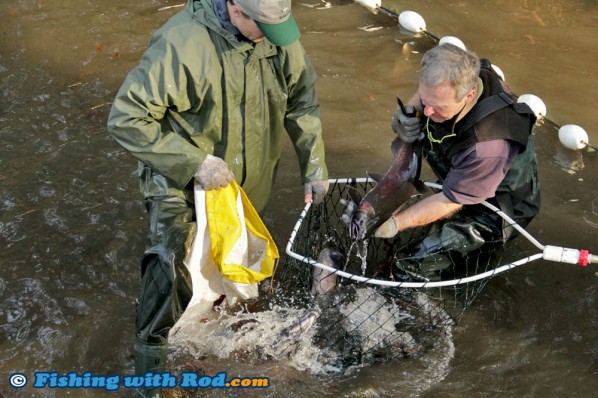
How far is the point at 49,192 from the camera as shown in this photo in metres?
5.55

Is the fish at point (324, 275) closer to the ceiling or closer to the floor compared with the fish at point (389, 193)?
closer to the floor

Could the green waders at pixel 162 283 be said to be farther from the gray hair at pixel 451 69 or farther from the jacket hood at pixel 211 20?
the gray hair at pixel 451 69

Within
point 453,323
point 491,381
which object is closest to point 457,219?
point 453,323

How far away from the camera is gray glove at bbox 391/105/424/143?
175 inches

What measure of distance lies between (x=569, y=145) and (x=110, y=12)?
4936 mm

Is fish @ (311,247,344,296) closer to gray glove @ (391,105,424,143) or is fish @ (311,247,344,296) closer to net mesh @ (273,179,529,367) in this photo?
net mesh @ (273,179,529,367)

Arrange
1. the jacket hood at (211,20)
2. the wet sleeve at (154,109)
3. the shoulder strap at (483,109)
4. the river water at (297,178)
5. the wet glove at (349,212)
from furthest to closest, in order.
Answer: the wet glove at (349,212), the river water at (297,178), the shoulder strap at (483,109), the jacket hood at (211,20), the wet sleeve at (154,109)

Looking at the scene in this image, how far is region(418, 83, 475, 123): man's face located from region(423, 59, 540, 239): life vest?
10 centimetres

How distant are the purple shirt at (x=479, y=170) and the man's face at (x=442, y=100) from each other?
233 millimetres

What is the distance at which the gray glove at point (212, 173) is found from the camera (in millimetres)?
3750

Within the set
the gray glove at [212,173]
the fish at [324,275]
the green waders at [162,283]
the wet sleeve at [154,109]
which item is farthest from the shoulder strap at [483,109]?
the green waders at [162,283]

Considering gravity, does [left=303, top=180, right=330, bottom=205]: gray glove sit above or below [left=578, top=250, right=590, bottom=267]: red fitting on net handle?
below

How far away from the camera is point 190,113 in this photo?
3910 mm

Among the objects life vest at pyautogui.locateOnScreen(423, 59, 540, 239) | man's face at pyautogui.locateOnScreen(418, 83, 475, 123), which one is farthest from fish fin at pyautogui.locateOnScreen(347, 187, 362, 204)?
man's face at pyautogui.locateOnScreen(418, 83, 475, 123)
